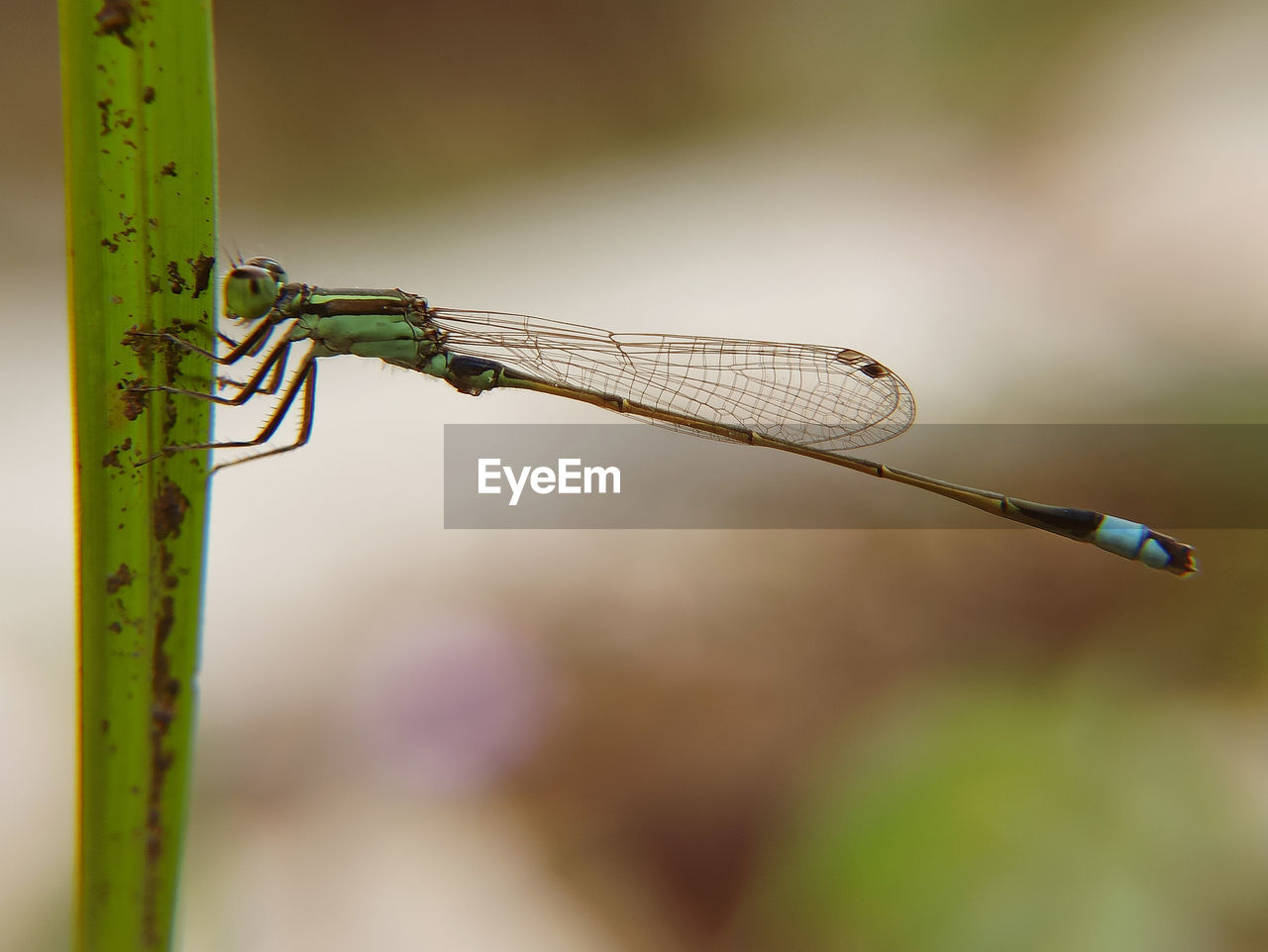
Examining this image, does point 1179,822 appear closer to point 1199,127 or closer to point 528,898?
point 528,898

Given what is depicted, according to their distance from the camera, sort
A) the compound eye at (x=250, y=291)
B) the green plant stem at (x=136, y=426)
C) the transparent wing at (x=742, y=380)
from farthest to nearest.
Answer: the transparent wing at (x=742, y=380) < the compound eye at (x=250, y=291) < the green plant stem at (x=136, y=426)

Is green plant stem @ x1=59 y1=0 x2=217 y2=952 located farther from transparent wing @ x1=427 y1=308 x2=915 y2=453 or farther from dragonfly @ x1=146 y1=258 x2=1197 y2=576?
transparent wing @ x1=427 y1=308 x2=915 y2=453

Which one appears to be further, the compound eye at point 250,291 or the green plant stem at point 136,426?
the compound eye at point 250,291

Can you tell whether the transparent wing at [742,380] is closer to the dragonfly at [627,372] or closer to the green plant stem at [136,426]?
the dragonfly at [627,372]

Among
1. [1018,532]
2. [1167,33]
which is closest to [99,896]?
[1018,532]

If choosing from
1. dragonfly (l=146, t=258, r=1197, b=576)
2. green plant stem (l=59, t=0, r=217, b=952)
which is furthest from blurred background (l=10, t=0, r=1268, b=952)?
green plant stem (l=59, t=0, r=217, b=952)

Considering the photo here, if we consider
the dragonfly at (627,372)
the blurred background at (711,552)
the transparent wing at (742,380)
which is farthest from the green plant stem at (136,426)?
the blurred background at (711,552)

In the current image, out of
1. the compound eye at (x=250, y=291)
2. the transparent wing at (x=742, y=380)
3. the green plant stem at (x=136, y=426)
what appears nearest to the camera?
the green plant stem at (x=136, y=426)
